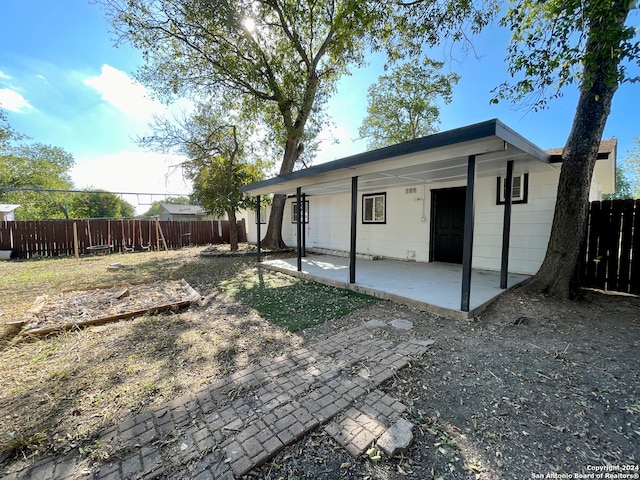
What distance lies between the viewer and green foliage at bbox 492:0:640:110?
302 centimetres

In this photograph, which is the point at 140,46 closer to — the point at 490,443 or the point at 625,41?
the point at 625,41

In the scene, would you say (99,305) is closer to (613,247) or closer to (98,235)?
(613,247)

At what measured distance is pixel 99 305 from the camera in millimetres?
4148

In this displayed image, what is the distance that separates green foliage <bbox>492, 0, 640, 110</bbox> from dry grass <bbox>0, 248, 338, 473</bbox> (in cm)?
490

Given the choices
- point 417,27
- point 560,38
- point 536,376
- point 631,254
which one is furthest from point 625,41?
point 417,27

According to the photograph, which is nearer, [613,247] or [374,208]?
[613,247]

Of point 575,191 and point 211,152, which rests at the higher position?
point 211,152

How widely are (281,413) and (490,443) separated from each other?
1334 mm

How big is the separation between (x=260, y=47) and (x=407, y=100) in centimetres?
910

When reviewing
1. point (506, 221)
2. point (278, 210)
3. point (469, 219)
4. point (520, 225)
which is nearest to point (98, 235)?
point (278, 210)

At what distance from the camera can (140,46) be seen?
8.88 m

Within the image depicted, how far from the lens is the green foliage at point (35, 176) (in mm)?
24891

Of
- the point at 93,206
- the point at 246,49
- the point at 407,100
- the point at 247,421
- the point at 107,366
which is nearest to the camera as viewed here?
the point at 247,421

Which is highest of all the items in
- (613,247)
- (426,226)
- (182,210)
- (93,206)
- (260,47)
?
(260,47)
